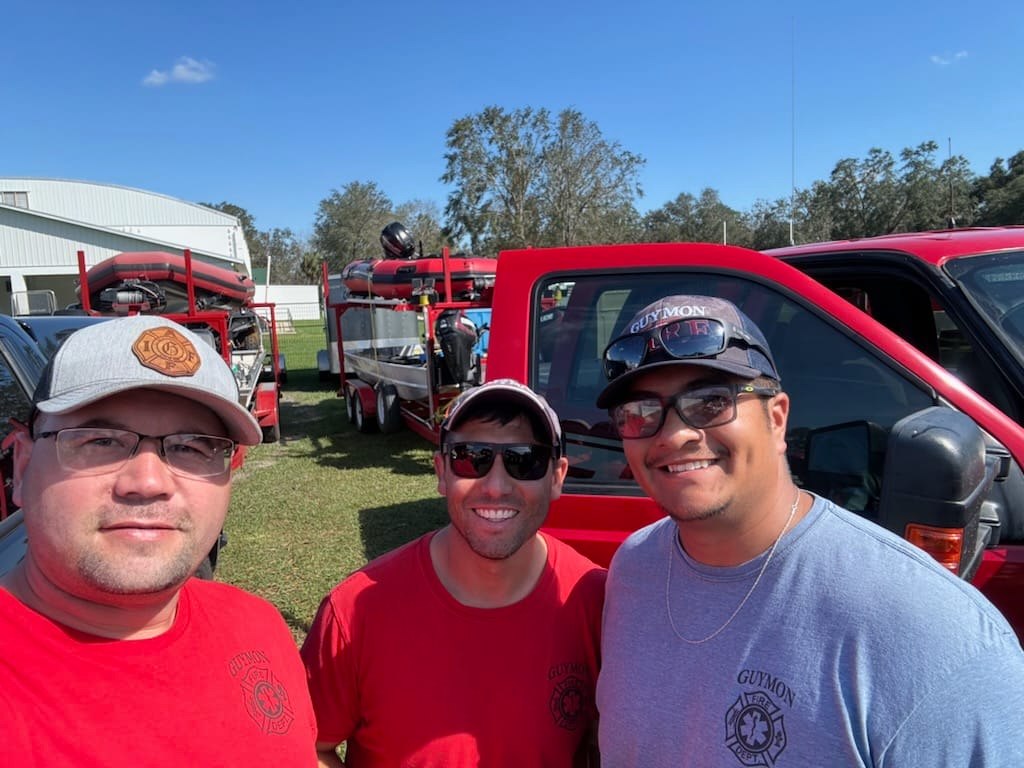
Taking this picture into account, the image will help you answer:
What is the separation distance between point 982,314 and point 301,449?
877 centimetres

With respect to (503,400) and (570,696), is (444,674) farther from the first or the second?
(503,400)

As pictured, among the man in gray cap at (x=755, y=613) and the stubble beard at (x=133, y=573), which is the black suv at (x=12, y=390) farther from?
the man in gray cap at (x=755, y=613)

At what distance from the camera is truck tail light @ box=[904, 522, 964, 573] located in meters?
1.76

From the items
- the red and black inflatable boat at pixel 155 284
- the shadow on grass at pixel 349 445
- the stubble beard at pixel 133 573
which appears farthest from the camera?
the red and black inflatable boat at pixel 155 284

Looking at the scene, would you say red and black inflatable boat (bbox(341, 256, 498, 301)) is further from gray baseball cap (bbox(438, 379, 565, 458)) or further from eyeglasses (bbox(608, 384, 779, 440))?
eyeglasses (bbox(608, 384, 779, 440))

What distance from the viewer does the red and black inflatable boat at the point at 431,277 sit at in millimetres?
9084

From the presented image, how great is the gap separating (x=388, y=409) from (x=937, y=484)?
805 centimetres

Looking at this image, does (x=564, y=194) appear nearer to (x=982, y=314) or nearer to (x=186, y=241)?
(x=186, y=241)

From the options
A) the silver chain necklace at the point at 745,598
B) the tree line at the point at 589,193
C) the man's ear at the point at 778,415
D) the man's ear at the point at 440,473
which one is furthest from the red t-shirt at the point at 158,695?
the tree line at the point at 589,193

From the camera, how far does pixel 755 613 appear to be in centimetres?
128

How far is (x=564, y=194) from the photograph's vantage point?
3634cm

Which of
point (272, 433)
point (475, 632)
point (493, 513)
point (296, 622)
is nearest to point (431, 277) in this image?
point (272, 433)

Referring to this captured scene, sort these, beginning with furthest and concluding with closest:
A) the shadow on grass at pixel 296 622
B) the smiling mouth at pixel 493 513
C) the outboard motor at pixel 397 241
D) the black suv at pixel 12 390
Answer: the outboard motor at pixel 397 241 → the shadow on grass at pixel 296 622 → the black suv at pixel 12 390 → the smiling mouth at pixel 493 513

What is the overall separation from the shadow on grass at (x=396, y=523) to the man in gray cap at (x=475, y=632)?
3944 millimetres
